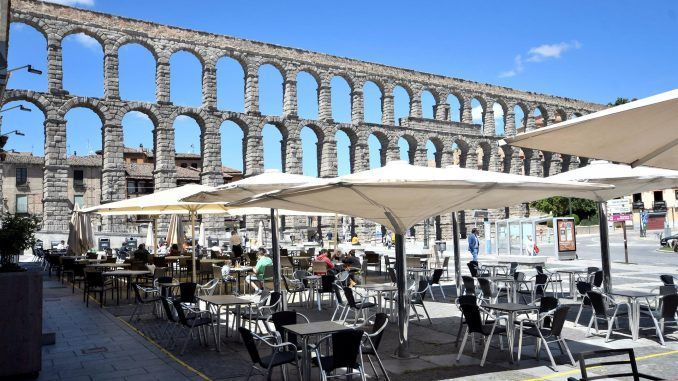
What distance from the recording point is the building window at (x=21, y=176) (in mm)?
53125

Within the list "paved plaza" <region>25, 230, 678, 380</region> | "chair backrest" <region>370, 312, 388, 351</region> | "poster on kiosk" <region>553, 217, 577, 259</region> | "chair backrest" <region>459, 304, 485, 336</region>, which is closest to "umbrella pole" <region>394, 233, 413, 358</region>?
"paved plaza" <region>25, 230, 678, 380</region>

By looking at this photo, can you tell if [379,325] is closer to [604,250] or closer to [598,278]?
[604,250]

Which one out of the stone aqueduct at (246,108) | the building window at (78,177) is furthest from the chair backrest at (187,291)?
the building window at (78,177)

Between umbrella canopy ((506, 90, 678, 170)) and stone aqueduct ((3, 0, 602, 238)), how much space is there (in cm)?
3000

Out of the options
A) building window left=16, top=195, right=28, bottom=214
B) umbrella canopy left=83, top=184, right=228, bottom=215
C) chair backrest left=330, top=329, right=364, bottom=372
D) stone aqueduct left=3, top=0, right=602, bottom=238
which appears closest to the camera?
chair backrest left=330, top=329, right=364, bottom=372

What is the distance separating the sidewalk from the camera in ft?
22.4

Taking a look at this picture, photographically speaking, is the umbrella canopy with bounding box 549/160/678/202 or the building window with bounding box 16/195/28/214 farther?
the building window with bounding box 16/195/28/214

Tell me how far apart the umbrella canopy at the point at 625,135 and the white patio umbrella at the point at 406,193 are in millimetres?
1280

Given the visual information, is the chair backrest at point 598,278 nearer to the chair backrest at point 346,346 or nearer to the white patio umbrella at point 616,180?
the white patio umbrella at point 616,180

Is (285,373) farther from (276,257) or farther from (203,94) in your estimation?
(203,94)

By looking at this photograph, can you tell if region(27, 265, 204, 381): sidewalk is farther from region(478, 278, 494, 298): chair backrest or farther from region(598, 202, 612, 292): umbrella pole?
region(598, 202, 612, 292): umbrella pole

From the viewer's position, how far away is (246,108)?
37500 millimetres

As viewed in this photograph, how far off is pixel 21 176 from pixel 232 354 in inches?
2139

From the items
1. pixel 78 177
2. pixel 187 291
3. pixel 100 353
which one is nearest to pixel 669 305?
pixel 187 291
